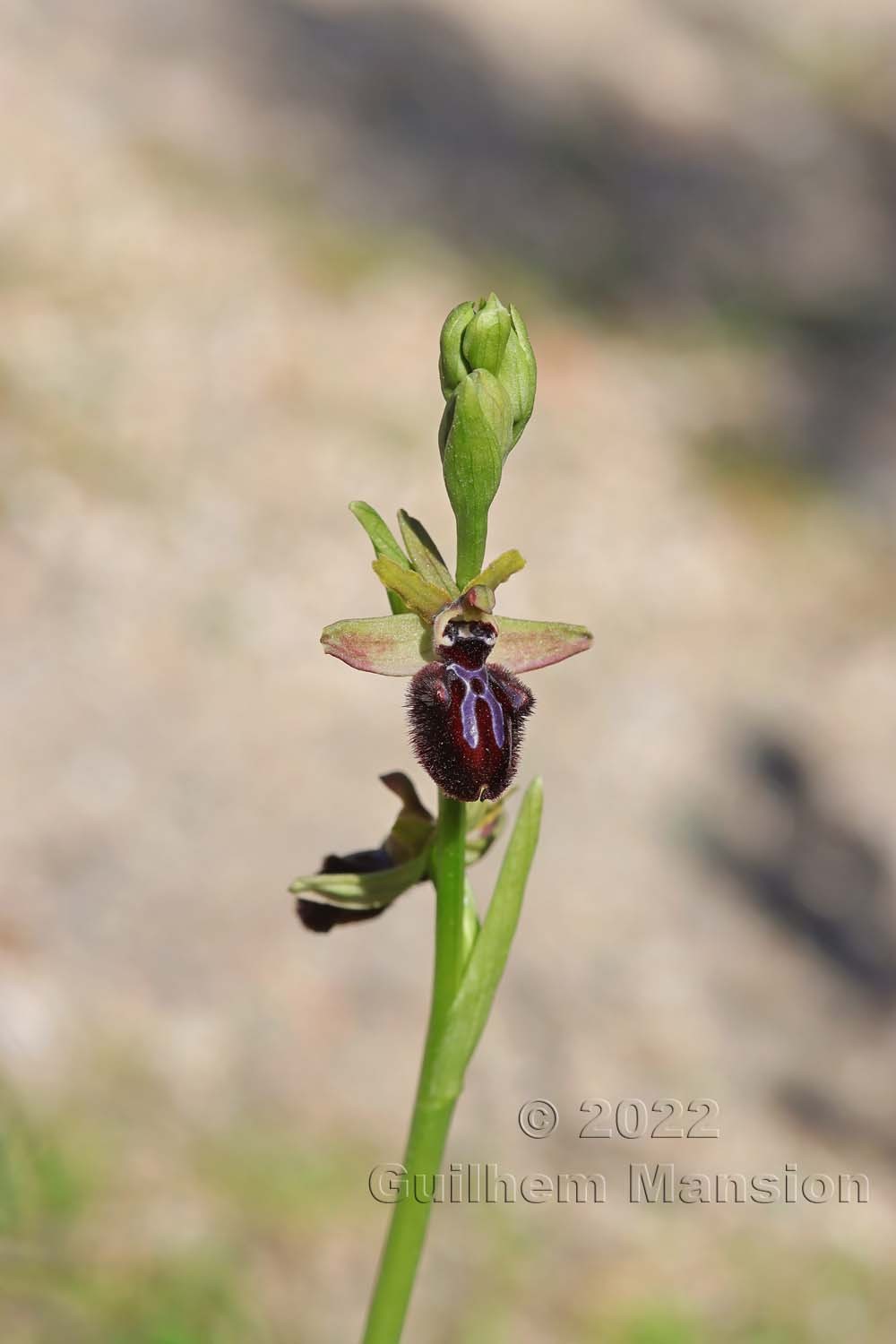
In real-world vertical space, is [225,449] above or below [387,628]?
above

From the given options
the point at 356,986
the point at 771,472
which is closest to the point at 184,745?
the point at 356,986

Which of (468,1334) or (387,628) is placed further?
(468,1334)

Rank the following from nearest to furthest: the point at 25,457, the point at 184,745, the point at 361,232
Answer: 1. the point at 184,745
2. the point at 25,457
3. the point at 361,232

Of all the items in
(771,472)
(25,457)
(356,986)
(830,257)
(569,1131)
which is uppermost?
(830,257)

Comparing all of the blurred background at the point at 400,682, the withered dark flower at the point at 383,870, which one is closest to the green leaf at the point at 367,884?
the withered dark flower at the point at 383,870

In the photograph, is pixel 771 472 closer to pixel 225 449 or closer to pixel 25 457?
pixel 225 449

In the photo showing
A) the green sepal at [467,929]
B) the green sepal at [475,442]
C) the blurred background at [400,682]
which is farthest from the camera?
the blurred background at [400,682]

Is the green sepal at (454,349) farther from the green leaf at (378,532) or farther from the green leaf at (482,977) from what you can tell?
the green leaf at (482,977)
